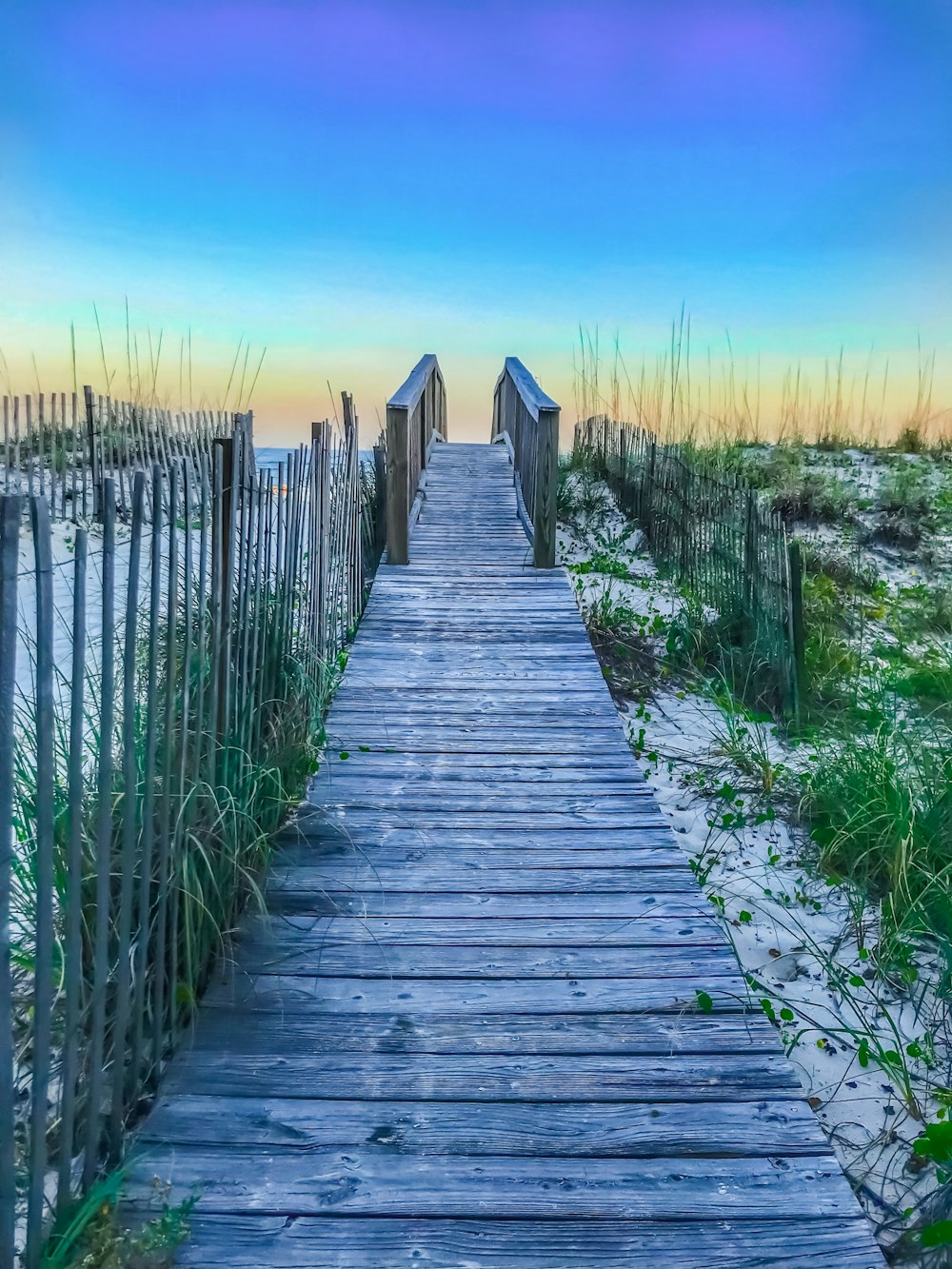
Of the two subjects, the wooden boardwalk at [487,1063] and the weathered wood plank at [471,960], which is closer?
the wooden boardwalk at [487,1063]

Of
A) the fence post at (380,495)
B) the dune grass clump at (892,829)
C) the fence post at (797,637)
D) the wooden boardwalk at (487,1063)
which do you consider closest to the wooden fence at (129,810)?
the wooden boardwalk at (487,1063)

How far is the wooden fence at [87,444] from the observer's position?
33.5 feet

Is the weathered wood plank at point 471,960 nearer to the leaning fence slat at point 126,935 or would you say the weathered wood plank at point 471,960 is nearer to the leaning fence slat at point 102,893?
the leaning fence slat at point 126,935

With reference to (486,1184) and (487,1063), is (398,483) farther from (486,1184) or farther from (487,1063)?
(486,1184)

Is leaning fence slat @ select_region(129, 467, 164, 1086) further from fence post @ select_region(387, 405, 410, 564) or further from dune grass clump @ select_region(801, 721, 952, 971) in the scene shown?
fence post @ select_region(387, 405, 410, 564)

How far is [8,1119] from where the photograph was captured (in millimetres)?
1421

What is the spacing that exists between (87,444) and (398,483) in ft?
20.8

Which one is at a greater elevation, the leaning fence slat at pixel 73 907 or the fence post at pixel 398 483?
the fence post at pixel 398 483

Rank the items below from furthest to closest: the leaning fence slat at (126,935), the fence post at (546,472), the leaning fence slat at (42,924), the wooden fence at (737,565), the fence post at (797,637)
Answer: the fence post at (546,472) < the wooden fence at (737,565) < the fence post at (797,637) < the leaning fence slat at (126,935) < the leaning fence slat at (42,924)

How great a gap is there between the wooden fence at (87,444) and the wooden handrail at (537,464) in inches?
144

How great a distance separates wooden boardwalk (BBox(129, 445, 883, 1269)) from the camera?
5.74ft

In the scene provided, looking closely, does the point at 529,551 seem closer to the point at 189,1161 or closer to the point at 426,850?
the point at 426,850

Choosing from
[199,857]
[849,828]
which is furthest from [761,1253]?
[849,828]

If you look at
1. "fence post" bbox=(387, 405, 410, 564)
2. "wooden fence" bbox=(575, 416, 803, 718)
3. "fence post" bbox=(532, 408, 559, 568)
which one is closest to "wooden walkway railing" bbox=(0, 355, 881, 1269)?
"wooden fence" bbox=(575, 416, 803, 718)
